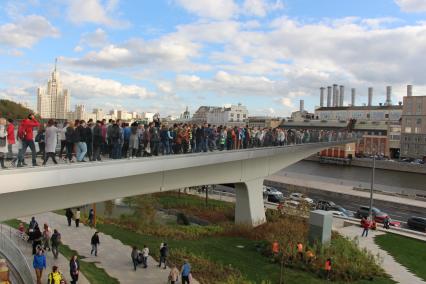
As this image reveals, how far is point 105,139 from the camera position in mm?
11797

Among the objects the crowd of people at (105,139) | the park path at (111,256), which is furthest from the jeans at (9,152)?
the park path at (111,256)

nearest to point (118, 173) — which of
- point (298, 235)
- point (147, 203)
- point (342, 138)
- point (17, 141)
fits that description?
point (17, 141)

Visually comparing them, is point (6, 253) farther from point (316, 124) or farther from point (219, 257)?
point (316, 124)

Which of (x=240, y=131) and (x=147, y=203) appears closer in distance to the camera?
(x=240, y=131)

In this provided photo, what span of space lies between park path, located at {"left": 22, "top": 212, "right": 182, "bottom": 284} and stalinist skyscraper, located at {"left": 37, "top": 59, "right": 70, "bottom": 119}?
26.9 meters

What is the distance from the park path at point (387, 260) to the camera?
16328 millimetres

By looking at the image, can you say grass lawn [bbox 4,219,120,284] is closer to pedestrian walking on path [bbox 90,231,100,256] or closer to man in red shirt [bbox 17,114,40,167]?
pedestrian walking on path [bbox 90,231,100,256]

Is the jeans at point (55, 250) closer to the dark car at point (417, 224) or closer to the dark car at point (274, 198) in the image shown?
the dark car at point (274, 198)

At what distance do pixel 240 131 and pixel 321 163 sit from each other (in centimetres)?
6773

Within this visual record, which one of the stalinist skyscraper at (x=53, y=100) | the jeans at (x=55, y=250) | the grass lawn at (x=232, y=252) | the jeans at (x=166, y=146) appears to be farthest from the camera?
the stalinist skyscraper at (x=53, y=100)

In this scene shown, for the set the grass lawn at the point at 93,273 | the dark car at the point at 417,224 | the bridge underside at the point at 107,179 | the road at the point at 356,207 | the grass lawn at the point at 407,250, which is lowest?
the road at the point at 356,207

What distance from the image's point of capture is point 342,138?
45438 mm

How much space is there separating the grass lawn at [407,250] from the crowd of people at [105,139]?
9.33m

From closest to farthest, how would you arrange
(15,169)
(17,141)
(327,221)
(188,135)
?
(15,169), (17,141), (188,135), (327,221)
